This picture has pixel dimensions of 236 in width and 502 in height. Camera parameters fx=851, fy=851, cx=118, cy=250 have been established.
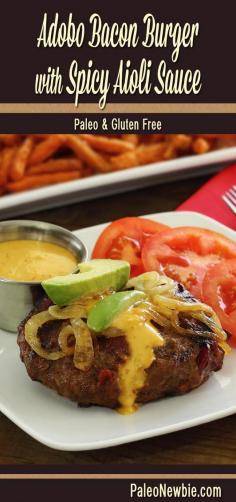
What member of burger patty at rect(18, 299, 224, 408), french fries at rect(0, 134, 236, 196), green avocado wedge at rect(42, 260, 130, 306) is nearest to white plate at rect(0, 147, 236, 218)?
french fries at rect(0, 134, 236, 196)

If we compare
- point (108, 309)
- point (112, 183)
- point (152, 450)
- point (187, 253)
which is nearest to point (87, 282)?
point (108, 309)

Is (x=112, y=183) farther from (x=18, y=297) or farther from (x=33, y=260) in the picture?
(x=18, y=297)

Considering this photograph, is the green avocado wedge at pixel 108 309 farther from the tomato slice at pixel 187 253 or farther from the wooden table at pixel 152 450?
the tomato slice at pixel 187 253

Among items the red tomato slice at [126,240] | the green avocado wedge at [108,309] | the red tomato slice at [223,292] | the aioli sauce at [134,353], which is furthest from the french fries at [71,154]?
the aioli sauce at [134,353]

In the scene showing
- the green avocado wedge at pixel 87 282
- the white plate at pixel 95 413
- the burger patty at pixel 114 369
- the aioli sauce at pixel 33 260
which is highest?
the green avocado wedge at pixel 87 282

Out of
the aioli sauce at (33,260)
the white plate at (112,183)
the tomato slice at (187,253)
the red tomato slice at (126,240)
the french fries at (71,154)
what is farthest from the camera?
the french fries at (71,154)

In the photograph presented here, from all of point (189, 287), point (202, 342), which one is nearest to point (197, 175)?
point (189, 287)

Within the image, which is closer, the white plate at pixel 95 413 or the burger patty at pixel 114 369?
the white plate at pixel 95 413

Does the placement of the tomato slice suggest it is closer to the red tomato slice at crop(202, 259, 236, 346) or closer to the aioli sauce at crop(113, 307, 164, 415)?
the red tomato slice at crop(202, 259, 236, 346)
